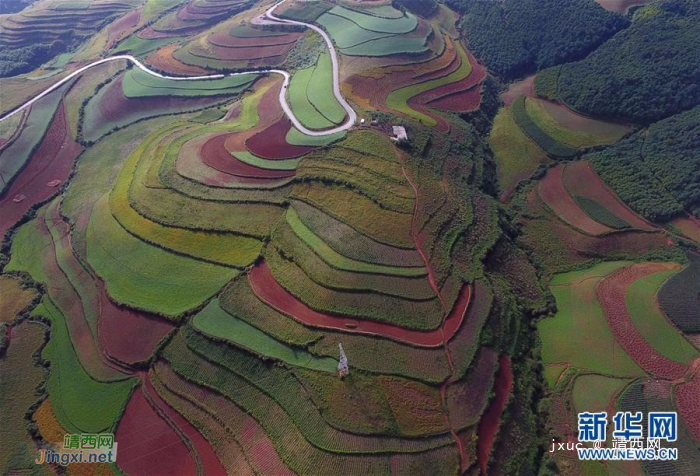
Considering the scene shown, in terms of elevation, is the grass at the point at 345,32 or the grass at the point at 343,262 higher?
the grass at the point at 345,32

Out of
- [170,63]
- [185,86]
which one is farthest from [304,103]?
[170,63]

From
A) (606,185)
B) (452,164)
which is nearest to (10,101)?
(452,164)

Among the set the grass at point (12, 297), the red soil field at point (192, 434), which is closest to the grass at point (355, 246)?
the red soil field at point (192, 434)

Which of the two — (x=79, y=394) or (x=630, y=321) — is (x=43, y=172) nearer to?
(x=79, y=394)

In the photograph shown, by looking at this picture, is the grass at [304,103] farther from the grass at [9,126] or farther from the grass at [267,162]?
the grass at [9,126]

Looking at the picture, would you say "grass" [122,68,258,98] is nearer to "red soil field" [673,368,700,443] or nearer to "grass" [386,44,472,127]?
"grass" [386,44,472,127]

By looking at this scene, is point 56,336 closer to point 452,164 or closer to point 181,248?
point 181,248
